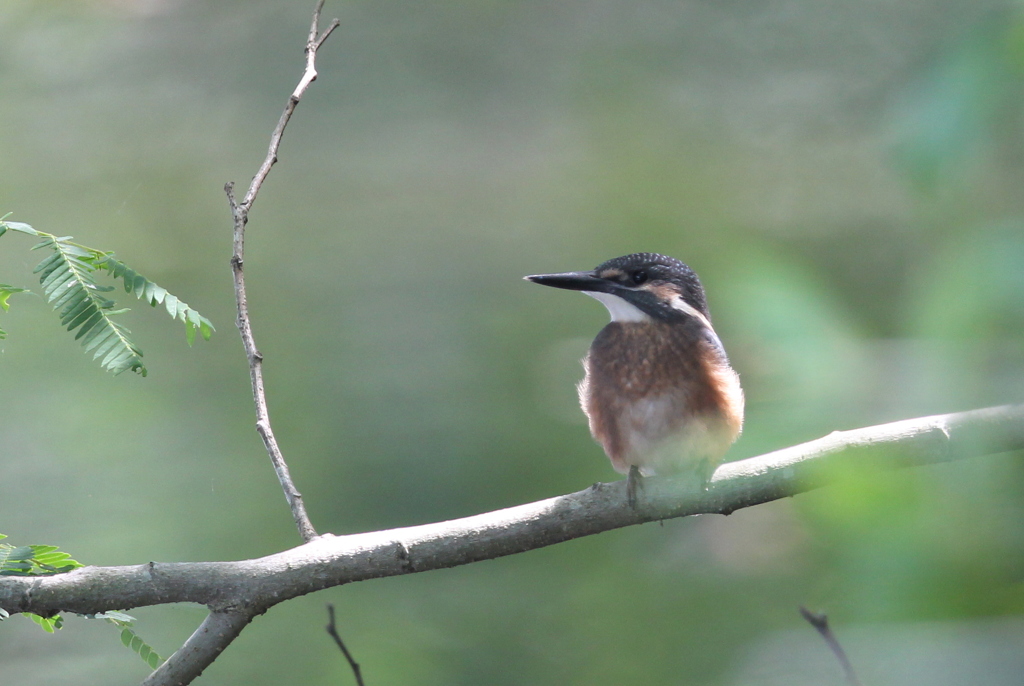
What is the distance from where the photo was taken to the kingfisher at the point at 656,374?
0.97m

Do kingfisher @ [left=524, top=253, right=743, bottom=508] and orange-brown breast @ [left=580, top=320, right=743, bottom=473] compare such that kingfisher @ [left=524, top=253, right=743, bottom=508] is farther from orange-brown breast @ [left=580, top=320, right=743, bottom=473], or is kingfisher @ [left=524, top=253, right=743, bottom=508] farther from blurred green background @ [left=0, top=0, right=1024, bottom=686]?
blurred green background @ [left=0, top=0, right=1024, bottom=686]

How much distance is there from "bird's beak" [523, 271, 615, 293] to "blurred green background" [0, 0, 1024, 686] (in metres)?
0.75

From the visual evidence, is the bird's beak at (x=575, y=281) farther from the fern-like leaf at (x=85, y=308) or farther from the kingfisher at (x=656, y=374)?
the fern-like leaf at (x=85, y=308)

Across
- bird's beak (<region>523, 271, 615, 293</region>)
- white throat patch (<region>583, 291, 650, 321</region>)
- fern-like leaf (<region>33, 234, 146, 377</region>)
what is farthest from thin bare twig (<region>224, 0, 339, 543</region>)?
white throat patch (<region>583, 291, 650, 321</region>)

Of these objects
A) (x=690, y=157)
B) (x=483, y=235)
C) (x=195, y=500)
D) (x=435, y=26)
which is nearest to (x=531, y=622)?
(x=195, y=500)

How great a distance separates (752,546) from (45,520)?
175 cm

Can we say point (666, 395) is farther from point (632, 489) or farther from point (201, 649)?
point (201, 649)

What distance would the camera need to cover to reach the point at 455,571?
2.35 meters

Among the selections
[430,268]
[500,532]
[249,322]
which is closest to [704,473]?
[500,532]

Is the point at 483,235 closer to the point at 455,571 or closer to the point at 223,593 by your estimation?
the point at 455,571

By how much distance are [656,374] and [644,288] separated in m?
0.11

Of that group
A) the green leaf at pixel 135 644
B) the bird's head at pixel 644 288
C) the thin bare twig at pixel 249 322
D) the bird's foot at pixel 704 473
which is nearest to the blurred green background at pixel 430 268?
the bird's head at pixel 644 288

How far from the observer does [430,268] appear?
2.53 meters

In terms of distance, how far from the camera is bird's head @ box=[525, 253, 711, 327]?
100 cm
